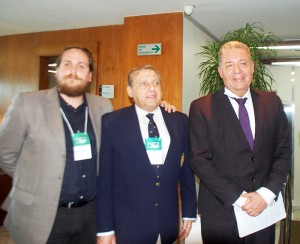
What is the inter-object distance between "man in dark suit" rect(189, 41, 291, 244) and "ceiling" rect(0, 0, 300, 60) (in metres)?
2.07

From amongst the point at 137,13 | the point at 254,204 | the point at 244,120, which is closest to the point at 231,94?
the point at 244,120

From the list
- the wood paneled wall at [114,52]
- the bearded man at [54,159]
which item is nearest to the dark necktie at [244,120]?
the bearded man at [54,159]

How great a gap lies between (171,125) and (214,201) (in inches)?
20.7

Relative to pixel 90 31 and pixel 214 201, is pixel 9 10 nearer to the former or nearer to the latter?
pixel 90 31

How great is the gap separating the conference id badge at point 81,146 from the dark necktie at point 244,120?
0.93 meters

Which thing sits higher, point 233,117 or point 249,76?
point 249,76

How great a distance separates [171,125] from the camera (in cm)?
199

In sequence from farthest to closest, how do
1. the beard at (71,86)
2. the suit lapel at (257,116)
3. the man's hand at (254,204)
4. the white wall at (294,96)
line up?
the white wall at (294,96), the beard at (71,86), the suit lapel at (257,116), the man's hand at (254,204)

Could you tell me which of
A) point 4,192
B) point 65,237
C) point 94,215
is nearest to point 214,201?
point 94,215

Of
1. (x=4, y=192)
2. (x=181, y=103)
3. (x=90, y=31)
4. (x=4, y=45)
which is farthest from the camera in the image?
(x=4, y=45)

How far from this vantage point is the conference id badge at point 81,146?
1868 mm

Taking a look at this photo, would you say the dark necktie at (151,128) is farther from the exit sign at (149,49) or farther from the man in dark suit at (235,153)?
the exit sign at (149,49)

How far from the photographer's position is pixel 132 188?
1.83m

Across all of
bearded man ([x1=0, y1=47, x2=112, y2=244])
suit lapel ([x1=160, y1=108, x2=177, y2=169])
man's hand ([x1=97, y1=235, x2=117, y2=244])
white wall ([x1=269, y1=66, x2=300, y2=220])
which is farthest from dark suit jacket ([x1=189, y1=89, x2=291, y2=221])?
white wall ([x1=269, y1=66, x2=300, y2=220])
